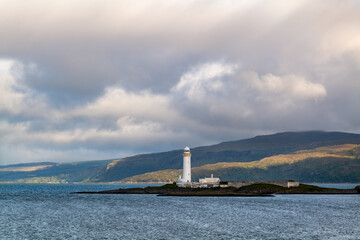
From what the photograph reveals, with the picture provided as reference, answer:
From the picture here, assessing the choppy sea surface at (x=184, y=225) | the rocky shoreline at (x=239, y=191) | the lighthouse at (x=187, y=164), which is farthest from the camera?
the lighthouse at (x=187, y=164)

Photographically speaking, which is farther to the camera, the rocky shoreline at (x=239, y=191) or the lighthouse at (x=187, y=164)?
the lighthouse at (x=187, y=164)

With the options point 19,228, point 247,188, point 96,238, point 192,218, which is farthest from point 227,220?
point 247,188

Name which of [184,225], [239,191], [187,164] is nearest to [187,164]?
[187,164]

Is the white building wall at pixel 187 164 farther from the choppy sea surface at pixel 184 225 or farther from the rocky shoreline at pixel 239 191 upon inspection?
the choppy sea surface at pixel 184 225

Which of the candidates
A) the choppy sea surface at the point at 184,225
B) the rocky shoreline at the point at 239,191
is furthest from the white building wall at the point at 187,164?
the choppy sea surface at the point at 184,225

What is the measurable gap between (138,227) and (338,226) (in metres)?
31.9

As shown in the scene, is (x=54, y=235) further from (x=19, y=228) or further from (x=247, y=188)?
(x=247, y=188)

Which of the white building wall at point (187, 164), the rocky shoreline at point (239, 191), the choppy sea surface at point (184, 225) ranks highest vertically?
the white building wall at point (187, 164)

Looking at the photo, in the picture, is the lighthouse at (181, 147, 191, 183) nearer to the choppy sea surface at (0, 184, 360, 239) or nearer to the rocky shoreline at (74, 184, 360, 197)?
the rocky shoreline at (74, 184, 360, 197)

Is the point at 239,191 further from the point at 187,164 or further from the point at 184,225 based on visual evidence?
the point at 184,225

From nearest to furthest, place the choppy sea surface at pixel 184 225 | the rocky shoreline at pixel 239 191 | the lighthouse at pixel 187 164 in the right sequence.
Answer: the choppy sea surface at pixel 184 225
the rocky shoreline at pixel 239 191
the lighthouse at pixel 187 164

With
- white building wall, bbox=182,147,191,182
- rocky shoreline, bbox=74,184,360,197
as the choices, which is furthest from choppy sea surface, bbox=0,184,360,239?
white building wall, bbox=182,147,191,182

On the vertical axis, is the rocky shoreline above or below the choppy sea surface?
above

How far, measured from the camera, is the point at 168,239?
54.3 m
